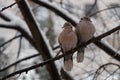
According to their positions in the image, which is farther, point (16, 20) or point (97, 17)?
point (97, 17)

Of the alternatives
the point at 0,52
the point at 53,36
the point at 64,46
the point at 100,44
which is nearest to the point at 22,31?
the point at 0,52

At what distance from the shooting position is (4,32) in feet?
39.8

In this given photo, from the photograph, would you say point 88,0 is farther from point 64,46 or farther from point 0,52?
point 64,46

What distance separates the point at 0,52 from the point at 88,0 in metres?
7.50

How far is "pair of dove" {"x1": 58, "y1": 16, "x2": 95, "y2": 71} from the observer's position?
11.8 ft

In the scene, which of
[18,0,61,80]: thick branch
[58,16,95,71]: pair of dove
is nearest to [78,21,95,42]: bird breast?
[58,16,95,71]: pair of dove

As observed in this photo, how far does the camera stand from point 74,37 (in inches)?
141

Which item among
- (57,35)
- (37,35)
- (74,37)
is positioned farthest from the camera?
(57,35)

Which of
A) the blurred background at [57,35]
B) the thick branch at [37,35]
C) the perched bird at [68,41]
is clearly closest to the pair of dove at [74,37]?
the perched bird at [68,41]

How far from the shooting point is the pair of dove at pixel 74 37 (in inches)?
142

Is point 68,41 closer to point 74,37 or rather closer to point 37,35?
point 74,37

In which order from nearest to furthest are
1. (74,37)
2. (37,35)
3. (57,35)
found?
(74,37) < (37,35) < (57,35)

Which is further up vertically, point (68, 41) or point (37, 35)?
point (68, 41)

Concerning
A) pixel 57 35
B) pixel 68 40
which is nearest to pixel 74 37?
pixel 68 40
